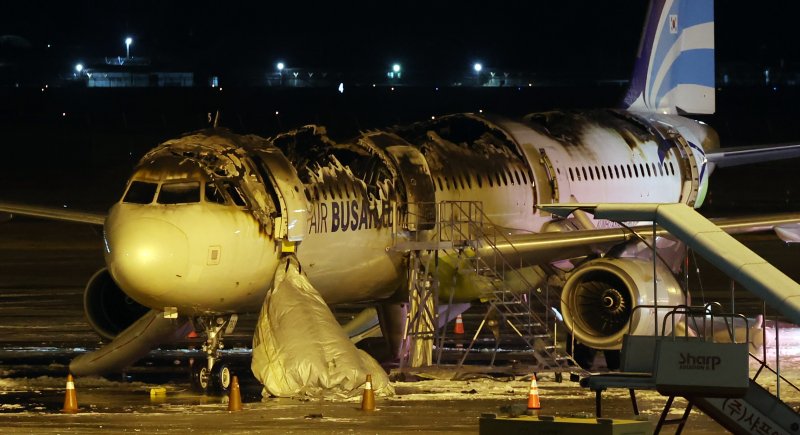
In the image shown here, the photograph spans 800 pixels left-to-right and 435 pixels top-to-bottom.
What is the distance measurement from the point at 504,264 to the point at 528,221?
7.72 ft

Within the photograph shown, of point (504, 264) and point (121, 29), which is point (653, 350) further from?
point (121, 29)

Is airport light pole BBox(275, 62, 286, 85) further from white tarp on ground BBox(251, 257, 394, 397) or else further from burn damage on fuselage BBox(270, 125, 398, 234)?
white tarp on ground BBox(251, 257, 394, 397)

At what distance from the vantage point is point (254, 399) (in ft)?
70.5

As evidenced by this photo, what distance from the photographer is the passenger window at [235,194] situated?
71.8 feet

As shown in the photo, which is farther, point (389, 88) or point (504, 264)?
point (389, 88)

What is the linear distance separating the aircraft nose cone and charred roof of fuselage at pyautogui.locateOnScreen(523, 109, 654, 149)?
32.3 feet

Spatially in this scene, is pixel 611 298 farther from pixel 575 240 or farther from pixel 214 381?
pixel 214 381

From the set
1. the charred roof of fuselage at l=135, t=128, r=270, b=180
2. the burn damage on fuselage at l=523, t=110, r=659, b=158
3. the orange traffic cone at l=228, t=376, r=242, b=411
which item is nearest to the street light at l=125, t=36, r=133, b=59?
the burn damage on fuselage at l=523, t=110, r=659, b=158

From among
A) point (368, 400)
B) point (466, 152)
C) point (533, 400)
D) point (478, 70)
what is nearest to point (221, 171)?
point (368, 400)

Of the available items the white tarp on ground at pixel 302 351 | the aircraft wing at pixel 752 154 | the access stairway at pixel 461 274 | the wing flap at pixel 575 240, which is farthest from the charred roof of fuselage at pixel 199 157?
the aircraft wing at pixel 752 154

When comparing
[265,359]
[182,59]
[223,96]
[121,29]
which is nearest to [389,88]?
[223,96]

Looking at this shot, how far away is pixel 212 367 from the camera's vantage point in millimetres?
22062

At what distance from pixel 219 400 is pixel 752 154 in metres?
14.5

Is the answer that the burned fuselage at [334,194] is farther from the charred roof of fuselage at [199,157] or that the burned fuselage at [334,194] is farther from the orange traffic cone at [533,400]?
the orange traffic cone at [533,400]
